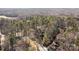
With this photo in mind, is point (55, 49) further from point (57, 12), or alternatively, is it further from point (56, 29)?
point (57, 12)
